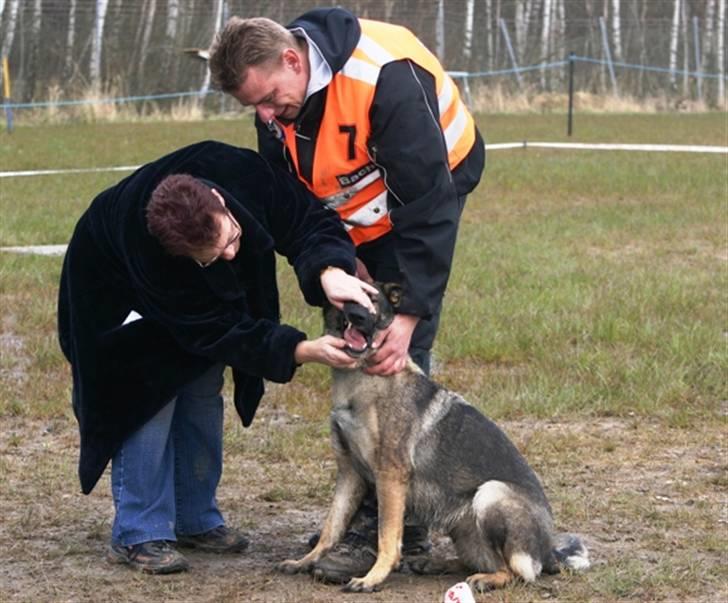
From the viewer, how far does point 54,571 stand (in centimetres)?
488

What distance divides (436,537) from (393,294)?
1.20 m

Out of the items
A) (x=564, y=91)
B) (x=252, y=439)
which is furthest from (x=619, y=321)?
(x=564, y=91)

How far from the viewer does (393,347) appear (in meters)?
4.59

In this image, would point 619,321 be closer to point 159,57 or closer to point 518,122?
point 518,122

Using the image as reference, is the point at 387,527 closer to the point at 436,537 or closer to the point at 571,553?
the point at 571,553

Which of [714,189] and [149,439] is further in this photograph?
[714,189]

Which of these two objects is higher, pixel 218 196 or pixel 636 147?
pixel 218 196

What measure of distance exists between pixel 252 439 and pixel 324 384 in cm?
102

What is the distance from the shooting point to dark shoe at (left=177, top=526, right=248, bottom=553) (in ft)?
16.9

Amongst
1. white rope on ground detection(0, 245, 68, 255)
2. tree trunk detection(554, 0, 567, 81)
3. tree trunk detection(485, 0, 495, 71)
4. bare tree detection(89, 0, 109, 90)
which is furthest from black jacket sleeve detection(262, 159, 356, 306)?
tree trunk detection(554, 0, 567, 81)

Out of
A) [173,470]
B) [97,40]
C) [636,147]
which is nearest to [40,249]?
[173,470]

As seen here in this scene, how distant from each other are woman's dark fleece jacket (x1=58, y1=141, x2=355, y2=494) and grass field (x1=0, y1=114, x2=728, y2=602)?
25.2 inches

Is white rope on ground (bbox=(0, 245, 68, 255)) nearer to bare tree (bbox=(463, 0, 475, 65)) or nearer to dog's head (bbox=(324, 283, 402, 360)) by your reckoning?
dog's head (bbox=(324, 283, 402, 360))

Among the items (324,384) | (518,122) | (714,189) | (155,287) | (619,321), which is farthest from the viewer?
(518,122)
